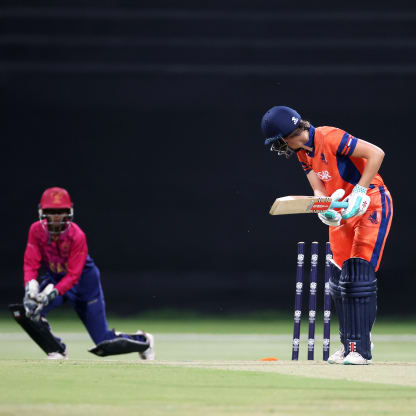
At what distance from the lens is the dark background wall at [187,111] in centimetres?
866

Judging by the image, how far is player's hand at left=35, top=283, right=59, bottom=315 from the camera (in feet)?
15.8

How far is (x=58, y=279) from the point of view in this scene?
16.5ft

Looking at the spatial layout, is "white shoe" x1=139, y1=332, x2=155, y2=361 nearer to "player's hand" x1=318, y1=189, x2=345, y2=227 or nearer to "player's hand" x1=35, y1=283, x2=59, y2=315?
"player's hand" x1=35, y1=283, x2=59, y2=315

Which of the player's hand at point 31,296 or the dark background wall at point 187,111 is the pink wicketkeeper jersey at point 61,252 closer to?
the player's hand at point 31,296

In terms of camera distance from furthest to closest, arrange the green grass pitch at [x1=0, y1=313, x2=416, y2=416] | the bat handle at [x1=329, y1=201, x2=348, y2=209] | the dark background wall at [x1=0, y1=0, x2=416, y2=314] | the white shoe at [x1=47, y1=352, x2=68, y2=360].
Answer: the dark background wall at [x1=0, y1=0, x2=416, y2=314] → the white shoe at [x1=47, y1=352, x2=68, y2=360] → the bat handle at [x1=329, y1=201, x2=348, y2=209] → the green grass pitch at [x1=0, y1=313, x2=416, y2=416]

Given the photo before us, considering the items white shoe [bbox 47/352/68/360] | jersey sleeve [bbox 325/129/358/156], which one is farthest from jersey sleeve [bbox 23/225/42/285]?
jersey sleeve [bbox 325/129/358/156]

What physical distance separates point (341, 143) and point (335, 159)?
3.6 inches

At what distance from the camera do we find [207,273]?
8602 millimetres

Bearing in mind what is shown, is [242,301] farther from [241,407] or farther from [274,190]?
[241,407]

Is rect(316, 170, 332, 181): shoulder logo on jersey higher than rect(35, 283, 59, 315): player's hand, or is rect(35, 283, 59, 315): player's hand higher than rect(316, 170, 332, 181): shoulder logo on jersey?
rect(316, 170, 332, 181): shoulder logo on jersey

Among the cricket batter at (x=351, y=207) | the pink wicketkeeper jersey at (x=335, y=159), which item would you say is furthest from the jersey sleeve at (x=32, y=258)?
the pink wicketkeeper jersey at (x=335, y=159)

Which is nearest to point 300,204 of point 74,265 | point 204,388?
point 204,388

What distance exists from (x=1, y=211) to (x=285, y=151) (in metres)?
4.75

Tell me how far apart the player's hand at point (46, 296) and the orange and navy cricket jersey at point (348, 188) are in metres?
1.39
